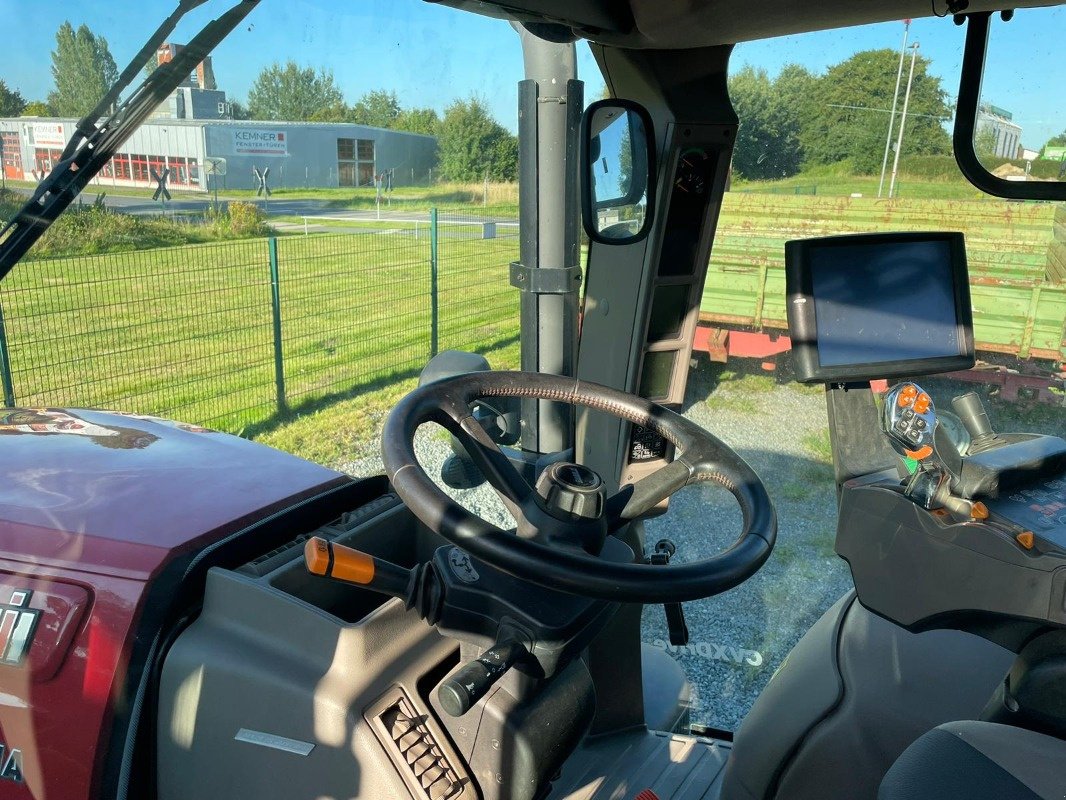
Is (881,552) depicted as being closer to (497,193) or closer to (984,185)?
(984,185)

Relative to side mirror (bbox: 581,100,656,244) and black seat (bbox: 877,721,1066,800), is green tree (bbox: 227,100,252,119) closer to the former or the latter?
side mirror (bbox: 581,100,656,244)

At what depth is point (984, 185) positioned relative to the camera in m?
1.37

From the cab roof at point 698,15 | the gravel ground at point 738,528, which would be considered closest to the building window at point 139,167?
the cab roof at point 698,15

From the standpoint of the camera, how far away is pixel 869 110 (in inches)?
64.9

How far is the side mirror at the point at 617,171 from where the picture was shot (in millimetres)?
1927

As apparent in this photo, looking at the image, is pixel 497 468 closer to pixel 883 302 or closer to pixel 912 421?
pixel 912 421

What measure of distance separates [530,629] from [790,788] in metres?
0.56

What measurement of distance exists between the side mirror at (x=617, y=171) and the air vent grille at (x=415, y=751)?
119cm

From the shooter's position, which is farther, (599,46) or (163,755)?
(599,46)

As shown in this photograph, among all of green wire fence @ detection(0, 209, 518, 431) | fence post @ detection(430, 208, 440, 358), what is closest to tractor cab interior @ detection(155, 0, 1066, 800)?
green wire fence @ detection(0, 209, 518, 431)

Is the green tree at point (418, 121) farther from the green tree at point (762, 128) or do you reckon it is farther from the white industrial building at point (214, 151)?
the green tree at point (762, 128)

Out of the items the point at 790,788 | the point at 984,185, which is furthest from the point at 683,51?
the point at 790,788

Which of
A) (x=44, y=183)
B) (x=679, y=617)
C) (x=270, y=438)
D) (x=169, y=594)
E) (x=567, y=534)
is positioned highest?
(x=44, y=183)

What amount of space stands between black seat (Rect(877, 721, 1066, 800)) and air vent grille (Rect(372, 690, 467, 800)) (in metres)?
0.56
